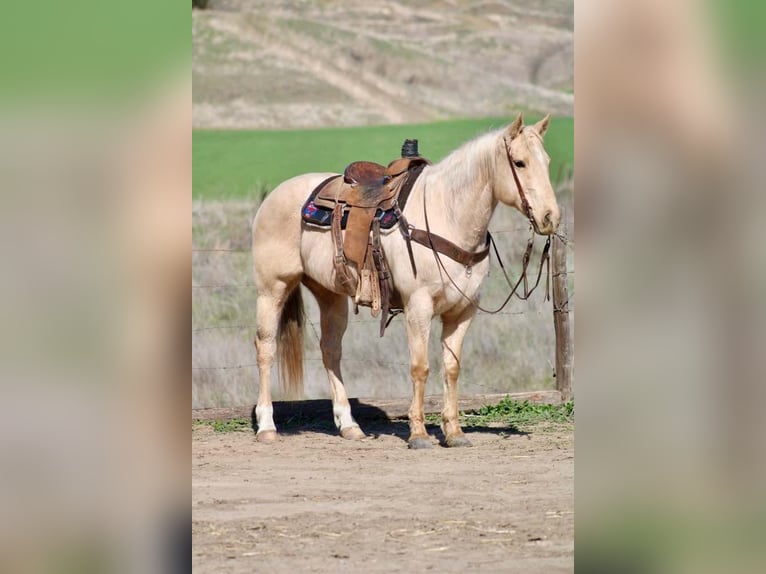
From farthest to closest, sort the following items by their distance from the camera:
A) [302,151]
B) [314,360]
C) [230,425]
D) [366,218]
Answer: [302,151] → [314,360] → [230,425] → [366,218]

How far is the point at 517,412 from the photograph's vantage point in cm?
850

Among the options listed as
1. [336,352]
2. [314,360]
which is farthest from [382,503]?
[314,360]

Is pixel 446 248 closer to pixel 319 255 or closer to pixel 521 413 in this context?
pixel 319 255

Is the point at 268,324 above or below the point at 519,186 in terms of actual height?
below

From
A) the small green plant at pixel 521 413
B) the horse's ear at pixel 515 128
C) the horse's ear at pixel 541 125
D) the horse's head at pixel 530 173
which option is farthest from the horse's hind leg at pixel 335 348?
the horse's ear at pixel 541 125

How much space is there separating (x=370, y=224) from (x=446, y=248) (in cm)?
57

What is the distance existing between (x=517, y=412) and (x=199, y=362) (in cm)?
312

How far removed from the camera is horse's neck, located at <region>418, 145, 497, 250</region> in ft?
22.9

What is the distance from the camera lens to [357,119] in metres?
35.7

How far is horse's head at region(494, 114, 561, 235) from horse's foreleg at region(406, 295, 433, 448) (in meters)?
0.95
